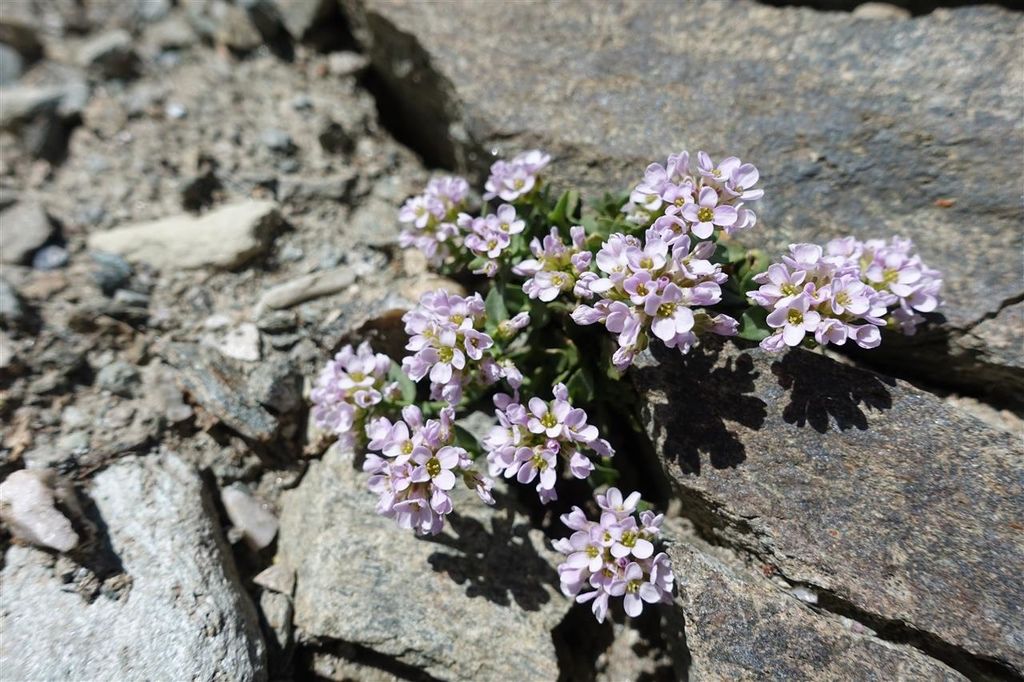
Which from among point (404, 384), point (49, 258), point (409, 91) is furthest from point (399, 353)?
point (49, 258)

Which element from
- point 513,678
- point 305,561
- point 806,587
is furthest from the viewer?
point 305,561

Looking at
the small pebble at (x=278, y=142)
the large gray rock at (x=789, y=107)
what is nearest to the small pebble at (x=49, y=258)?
the small pebble at (x=278, y=142)

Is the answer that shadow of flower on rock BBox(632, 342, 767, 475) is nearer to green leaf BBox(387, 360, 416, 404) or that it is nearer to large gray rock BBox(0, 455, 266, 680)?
green leaf BBox(387, 360, 416, 404)

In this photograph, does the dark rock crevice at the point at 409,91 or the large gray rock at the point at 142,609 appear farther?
the dark rock crevice at the point at 409,91

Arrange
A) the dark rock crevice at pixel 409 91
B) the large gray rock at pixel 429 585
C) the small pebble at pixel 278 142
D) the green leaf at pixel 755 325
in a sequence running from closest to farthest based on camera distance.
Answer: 1. the green leaf at pixel 755 325
2. the large gray rock at pixel 429 585
3. the dark rock crevice at pixel 409 91
4. the small pebble at pixel 278 142

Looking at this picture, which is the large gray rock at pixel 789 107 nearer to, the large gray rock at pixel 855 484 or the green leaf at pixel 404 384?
the large gray rock at pixel 855 484

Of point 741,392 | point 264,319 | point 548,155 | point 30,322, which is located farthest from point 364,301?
point 741,392

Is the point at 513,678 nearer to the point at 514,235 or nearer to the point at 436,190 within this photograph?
the point at 514,235
